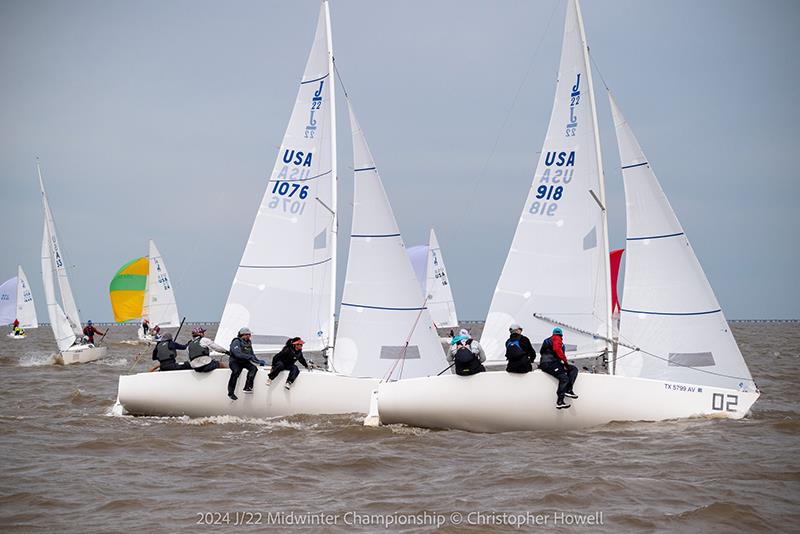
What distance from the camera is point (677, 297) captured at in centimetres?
1444

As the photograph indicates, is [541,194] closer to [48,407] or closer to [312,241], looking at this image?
[312,241]

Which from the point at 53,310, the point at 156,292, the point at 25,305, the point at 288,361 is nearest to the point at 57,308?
the point at 53,310

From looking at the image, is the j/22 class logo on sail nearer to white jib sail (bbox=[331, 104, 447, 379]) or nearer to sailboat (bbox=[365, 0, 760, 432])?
sailboat (bbox=[365, 0, 760, 432])

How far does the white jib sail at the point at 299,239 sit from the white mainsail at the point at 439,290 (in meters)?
→ 26.7

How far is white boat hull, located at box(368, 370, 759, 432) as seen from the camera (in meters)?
13.3

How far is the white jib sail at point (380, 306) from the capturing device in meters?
15.4

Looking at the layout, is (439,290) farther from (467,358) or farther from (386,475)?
(386,475)

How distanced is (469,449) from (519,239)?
5102mm

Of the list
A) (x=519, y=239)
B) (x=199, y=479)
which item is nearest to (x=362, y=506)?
(x=199, y=479)

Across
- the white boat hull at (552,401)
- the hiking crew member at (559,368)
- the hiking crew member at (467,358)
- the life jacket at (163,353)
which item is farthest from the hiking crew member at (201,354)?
the hiking crew member at (559,368)

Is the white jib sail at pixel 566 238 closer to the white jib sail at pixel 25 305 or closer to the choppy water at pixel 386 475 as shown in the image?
the choppy water at pixel 386 475

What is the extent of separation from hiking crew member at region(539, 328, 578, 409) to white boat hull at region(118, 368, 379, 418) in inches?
123

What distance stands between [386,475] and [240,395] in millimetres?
5121

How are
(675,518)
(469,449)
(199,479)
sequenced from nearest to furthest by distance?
(675,518), (199,479), (469,449)
